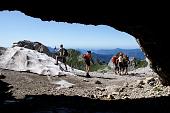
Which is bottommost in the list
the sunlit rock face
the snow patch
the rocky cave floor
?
the rocky cave floor

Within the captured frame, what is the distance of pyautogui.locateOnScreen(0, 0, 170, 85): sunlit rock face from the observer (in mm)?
21109

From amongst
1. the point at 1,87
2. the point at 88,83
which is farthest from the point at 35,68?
the point at 1,87

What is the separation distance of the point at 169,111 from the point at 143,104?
3.21 metres

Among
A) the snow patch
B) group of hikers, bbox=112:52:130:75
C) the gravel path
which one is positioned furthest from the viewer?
group of hikers, bbox=112:52:130:75

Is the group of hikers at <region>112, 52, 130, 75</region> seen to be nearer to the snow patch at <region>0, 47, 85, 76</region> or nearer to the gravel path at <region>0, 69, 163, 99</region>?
the gravel path at <region>0, 69, 163, 99</region>

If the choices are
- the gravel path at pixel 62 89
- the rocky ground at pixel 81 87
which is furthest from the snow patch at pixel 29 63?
the rocky ground at pixel 81 87

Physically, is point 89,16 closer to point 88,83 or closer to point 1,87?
point 1,87

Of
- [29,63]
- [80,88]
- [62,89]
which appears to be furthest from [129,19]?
[29,63]

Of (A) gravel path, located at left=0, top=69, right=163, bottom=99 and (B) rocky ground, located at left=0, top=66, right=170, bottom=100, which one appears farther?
(A) gravel path, located at left=0, top=69, right=163, bottom=99

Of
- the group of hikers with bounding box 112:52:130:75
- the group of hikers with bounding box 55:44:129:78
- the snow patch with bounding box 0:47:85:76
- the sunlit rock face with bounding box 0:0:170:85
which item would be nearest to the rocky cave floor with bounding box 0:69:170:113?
the snow patch with bounding box 0:47:85:76

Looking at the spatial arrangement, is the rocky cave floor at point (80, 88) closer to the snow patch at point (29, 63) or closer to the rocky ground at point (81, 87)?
the rocky ground at point (81, 87)

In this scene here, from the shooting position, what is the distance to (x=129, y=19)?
73.2ft

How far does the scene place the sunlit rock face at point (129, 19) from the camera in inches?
831

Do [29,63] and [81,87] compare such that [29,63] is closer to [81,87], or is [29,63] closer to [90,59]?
[90,59]
